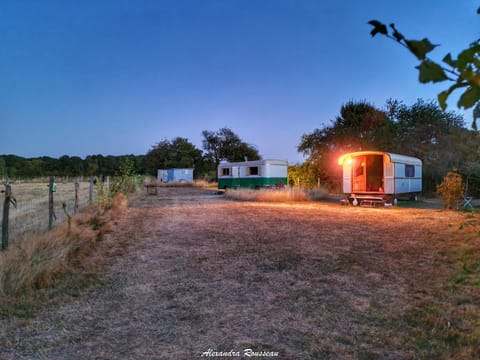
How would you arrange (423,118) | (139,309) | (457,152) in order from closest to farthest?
(139,309) < (457,152) < (423,118)

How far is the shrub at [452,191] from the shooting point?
8844mm

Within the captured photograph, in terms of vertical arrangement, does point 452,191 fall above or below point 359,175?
below

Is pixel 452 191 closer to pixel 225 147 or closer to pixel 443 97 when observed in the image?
pixel 443 97

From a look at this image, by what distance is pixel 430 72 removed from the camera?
Answer: 0.57 metres

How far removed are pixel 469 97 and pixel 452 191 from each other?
9.79 metres

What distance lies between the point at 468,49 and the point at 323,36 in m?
10.00

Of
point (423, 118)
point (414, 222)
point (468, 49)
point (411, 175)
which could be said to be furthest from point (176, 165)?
point (468, 49)

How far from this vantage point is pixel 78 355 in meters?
2.10

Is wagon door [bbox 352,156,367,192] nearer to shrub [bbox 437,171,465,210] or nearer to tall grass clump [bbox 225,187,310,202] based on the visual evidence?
tall grass clump [bbox 225,187,310,202]

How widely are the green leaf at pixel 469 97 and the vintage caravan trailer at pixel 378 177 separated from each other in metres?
10.8

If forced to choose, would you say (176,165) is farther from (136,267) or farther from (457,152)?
(136,267)

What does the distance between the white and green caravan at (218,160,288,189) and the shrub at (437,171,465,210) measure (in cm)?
845

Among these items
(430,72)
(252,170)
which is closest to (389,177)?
(252,170)

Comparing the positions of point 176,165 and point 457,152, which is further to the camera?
point 176,165
